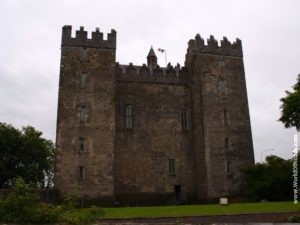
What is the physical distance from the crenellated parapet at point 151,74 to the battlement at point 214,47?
272 centimetres

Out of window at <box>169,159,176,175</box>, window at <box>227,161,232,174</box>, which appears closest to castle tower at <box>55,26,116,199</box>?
window at <box>169,159,176,175</box>

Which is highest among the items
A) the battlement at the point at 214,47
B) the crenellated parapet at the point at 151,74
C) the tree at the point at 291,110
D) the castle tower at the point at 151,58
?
the castle tower at the point at 151,58

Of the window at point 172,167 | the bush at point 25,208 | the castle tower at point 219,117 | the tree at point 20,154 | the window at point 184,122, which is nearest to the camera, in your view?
the bush at point 25,208

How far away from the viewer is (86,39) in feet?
131

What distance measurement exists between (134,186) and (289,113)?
16.2 meters

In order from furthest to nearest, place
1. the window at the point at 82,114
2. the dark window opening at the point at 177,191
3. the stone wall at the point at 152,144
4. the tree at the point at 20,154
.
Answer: the tree at the point at 20,154, the dark window opening at the point at 177,191, the stone wall at the point at 152,144, the window at the point at 82,114

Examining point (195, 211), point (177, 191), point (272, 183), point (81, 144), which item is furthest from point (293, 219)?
point (81, 144)

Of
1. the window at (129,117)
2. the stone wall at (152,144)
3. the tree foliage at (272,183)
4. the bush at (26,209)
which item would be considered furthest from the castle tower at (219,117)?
the bush at (26,209)

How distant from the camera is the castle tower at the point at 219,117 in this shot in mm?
37938

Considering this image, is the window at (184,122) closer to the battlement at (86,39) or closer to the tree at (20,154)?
the battlement at (86,39)

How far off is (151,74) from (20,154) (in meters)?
22.1

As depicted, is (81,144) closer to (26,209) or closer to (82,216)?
(26,209)

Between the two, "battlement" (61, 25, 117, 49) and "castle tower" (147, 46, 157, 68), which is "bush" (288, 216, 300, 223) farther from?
"castle tower" (147, 46, 157, 68)

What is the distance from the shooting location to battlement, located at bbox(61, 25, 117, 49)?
130 ft
